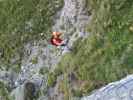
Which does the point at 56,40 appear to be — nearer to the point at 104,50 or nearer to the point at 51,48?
the point at 51,48

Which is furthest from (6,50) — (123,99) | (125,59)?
(123,99)

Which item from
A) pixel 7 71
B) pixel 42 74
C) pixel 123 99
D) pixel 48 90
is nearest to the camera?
pixel 123 99

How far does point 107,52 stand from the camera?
7.80m

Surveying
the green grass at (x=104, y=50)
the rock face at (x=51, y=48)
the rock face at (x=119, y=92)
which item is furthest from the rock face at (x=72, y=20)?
the rock face at (x=119, y=92)

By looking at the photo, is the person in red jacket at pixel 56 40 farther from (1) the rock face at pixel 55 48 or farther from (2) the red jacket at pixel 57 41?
(1) the rock face at pixel 55 48

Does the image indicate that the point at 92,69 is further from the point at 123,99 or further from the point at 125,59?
the point at 123,99

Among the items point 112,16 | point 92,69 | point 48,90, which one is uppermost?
point 112,16

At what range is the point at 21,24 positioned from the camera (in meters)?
10.8

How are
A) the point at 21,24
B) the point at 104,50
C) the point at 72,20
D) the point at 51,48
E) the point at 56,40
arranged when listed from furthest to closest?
1. the point at 21,24
2. the point at 51,48
3. the point at 72,20
4. the point at 56,40
5. the point at 104,50

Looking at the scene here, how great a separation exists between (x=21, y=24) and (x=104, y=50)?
11.2 feet

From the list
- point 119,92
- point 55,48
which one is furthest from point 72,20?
point 119,92

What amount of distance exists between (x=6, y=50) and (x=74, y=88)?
325 centimetres

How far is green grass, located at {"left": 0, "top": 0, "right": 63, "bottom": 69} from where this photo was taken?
10.5m

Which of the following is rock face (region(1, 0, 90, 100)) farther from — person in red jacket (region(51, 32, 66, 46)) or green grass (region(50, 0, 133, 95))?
green grass (region(50, 0, 133, 95))
